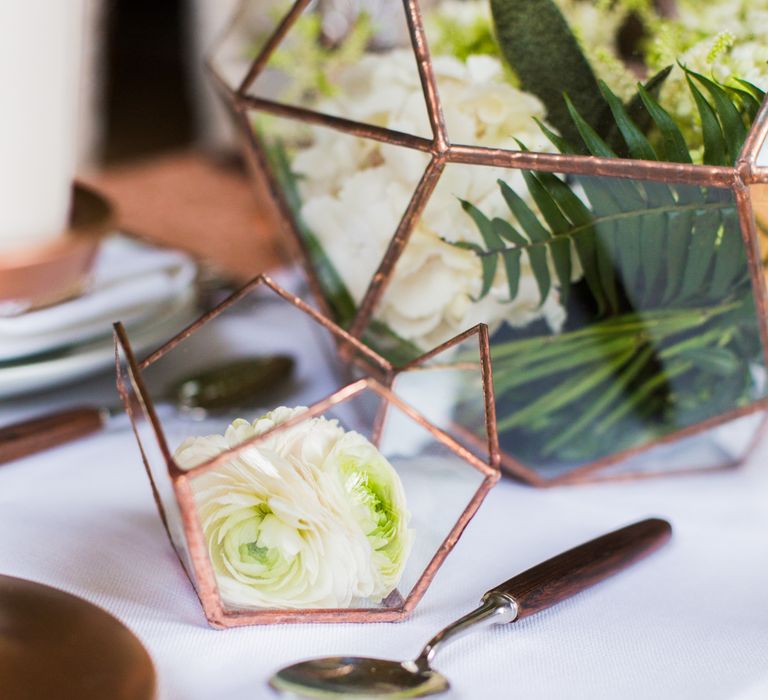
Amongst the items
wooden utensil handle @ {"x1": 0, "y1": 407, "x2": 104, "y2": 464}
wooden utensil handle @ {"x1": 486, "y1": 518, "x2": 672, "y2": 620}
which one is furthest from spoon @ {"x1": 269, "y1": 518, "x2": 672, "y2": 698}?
wooden utensil handle @ {"x1": 0, "y1": 407, "x2": 104, "y2": 464}

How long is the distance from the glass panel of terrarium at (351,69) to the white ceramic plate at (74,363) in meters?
0.14

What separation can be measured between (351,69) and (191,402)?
0.19 meters

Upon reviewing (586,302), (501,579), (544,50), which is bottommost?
(501,579)

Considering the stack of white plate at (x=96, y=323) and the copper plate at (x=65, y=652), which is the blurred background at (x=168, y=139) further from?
the copper plate at (x=65, y=652)

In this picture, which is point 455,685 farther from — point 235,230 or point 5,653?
point 235,230

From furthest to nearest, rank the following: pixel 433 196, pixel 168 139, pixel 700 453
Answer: pixel 168 139
pixel 700 453
pixel 433 196

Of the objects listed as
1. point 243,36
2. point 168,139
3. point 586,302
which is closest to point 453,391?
point 586,302

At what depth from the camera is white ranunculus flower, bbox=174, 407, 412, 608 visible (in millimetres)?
327

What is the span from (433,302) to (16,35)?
0.78 feet

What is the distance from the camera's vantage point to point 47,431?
486 mm

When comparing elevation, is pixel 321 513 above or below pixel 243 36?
below

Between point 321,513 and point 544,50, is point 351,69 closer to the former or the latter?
point 544,50

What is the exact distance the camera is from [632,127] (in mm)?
396

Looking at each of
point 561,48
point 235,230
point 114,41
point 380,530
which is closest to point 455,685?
point 380,530
